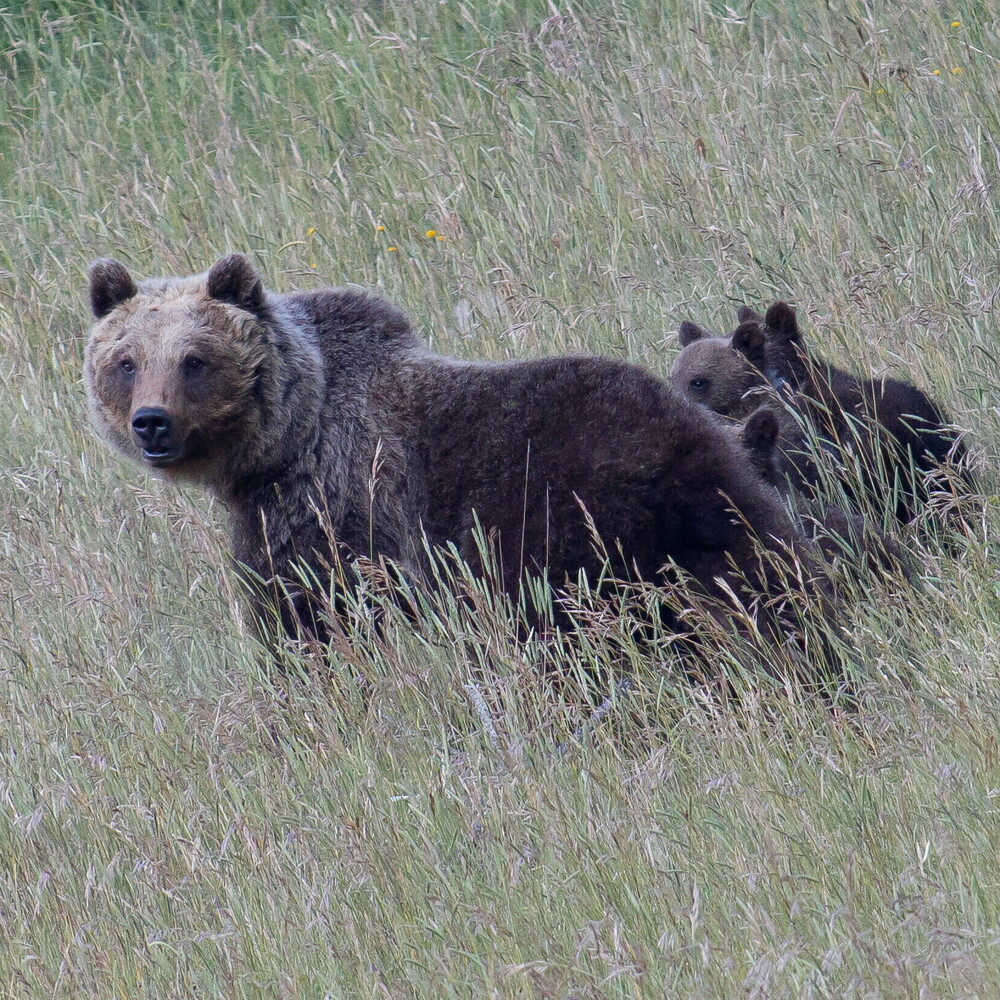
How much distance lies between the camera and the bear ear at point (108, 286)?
18.1ft

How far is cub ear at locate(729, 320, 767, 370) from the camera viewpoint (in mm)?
6250

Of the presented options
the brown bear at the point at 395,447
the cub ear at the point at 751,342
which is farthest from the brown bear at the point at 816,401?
the brown bear at the point at 395,447

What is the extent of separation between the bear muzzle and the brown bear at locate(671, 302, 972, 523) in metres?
2.30

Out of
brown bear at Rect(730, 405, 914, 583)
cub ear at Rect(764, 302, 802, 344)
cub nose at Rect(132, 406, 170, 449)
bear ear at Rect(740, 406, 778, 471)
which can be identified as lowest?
brown bear at Rect(730, 405, 914, 583)

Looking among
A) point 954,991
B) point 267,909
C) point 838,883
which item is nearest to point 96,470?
point 267,909

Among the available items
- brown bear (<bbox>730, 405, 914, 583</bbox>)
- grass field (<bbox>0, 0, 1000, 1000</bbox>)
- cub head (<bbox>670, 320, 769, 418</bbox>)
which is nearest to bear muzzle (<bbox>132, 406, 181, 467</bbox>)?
grass field (<bbox>0, 0, 1000, 1000</bbox>)

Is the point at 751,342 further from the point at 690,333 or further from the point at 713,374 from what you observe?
the point at 690,333

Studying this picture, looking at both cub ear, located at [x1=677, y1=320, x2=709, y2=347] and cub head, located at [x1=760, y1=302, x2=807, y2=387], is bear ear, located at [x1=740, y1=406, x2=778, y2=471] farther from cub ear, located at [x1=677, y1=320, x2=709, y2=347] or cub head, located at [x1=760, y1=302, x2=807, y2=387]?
cub ear, located at [x1=677, y1=320, x2=709, y2=347]

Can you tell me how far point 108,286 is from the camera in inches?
220

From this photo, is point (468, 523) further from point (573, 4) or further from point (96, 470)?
point (573, 4)

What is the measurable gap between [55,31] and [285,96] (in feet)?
7.59

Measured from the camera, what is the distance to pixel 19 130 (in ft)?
34.7

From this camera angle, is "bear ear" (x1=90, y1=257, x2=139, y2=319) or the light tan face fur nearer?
the light tan face fur

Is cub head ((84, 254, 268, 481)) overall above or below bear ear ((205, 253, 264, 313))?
below
